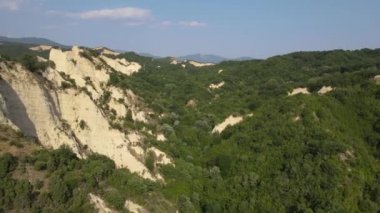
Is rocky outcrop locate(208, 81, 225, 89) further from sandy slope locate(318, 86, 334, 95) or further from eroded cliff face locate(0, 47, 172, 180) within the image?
eroded cliff face locate(0, 47, 172, 180)

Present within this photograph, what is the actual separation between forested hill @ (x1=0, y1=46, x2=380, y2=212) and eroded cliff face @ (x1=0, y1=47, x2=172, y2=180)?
2.48 metres

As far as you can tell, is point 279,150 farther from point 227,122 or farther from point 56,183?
point 56,183

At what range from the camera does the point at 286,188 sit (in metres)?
44.9

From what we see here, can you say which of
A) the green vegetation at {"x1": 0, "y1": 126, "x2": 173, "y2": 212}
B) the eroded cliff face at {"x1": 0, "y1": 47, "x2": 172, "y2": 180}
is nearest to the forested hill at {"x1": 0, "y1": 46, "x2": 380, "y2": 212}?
the green vegetation at {"x1": 0, "y1": 126, "x2": 173, "y2": 212}

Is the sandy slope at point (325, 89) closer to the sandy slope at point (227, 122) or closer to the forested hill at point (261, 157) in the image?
the forested hill at point (261, 157)

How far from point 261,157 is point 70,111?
2115 centimetres

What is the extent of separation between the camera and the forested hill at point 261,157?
36469mm

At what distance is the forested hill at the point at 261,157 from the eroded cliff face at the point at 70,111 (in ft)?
8.14

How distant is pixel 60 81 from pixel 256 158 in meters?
22.4

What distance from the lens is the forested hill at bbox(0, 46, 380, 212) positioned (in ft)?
120

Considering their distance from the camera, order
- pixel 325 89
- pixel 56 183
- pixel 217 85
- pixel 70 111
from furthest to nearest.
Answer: pixel 217 85 → pixel 325 89 → pixel 70 111 → pixel 56 183

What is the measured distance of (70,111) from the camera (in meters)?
42.8

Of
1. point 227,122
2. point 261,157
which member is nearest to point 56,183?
point 261,157

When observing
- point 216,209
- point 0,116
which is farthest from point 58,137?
point 216,209
